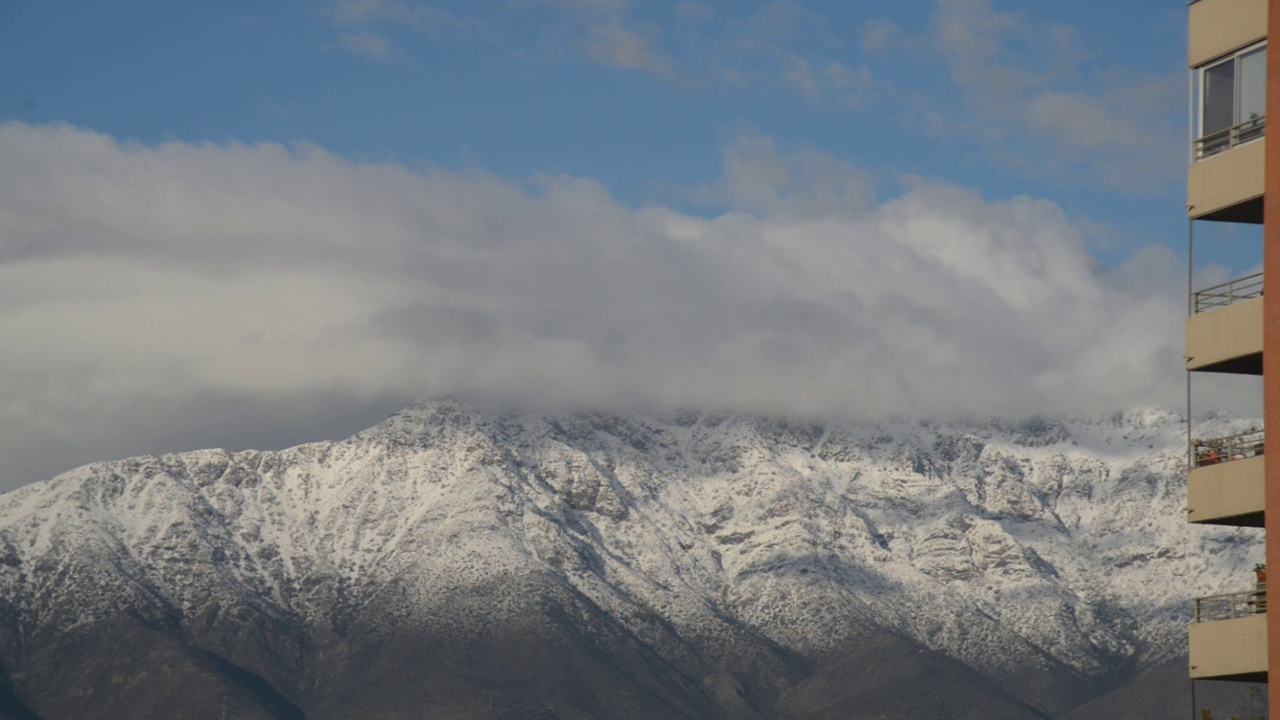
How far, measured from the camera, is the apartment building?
5122 centimetres

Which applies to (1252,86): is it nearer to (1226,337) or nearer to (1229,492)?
(1226,337)

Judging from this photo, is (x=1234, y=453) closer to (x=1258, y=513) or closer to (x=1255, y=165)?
(x=1258, y=513)

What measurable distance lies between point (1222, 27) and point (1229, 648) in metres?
15.7

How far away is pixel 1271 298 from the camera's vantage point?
1987 inches

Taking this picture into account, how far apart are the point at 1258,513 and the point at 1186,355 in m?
4.28

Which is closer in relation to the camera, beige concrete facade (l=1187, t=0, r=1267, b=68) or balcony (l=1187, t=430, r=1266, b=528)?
balcony (l=1187, t=430, r=1266, b=528)

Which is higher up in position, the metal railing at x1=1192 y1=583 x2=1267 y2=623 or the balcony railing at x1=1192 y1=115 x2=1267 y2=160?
the balcony railing at x1=1192 y1=115 x2=1267 y2=160

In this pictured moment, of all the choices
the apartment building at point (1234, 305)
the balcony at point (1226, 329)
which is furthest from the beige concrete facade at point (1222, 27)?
the balcony at point (1226, 329)

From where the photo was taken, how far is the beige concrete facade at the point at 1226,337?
169 ft

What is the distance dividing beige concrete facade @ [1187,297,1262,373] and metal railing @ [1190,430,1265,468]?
181 cm

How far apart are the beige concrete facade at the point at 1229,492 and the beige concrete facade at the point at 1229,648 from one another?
2.53 meters

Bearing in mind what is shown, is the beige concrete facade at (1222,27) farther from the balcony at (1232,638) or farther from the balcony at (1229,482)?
the balcony at (1232,638)

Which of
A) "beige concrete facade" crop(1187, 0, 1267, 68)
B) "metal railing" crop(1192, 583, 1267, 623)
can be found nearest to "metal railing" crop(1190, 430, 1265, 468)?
"metal railing" crop(1192, 583, 1267, 623)

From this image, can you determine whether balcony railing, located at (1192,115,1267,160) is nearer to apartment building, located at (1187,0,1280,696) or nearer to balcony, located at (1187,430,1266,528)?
apartment building, located at (1187,0,1280,696)
